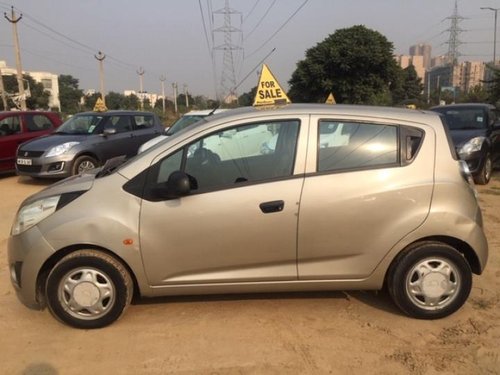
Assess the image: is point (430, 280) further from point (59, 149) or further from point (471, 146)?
point (59, 149)

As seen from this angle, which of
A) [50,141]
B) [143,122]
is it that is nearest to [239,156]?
[50,141]

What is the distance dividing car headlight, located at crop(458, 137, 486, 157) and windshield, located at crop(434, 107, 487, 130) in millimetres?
834

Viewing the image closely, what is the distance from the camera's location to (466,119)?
35.1ft

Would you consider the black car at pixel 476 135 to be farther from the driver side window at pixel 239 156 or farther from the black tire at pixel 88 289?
the black tire at pixel 88 289

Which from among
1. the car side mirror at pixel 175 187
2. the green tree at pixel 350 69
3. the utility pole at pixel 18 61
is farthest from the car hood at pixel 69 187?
the green tree at pixel 350 69

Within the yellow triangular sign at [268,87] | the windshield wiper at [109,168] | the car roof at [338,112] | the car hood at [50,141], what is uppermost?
the yellow triangular sign at [268,87]

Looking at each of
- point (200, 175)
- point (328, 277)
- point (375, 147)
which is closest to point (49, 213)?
point (200, 175)

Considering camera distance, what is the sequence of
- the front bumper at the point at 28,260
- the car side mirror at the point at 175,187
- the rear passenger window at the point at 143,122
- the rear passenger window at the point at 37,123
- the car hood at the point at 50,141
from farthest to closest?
the rear passenger window at the point at 37,123 → the rear passenger window at the point at 143,122 → the car hood at the point at 50,141 → the front bumper at the point at 28,260 → the car side mirror at the point at 175,187

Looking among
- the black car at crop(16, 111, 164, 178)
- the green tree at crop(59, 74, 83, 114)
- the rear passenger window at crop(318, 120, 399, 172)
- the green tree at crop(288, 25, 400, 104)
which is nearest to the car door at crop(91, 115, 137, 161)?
the black car at crop(16, 111, 164, 178)

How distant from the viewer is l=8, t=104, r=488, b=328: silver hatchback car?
12.1ft

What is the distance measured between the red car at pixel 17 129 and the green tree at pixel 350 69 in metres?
32.7

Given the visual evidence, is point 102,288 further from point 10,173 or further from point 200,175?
point 10,173

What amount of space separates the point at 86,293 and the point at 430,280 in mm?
2632

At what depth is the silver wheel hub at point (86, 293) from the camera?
3.72 meters
